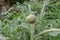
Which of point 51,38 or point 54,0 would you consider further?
point 54,0

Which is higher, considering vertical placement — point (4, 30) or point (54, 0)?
point (54, 0)

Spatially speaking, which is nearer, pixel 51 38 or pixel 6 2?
pixel 51 38

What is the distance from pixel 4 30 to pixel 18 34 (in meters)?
0.08

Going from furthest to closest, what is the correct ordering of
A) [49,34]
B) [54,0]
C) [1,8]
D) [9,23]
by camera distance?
[1,8] → [54,0] → [9,23] → [49,34]

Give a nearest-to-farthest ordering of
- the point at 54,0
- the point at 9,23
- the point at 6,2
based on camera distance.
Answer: the point at 9,23 < the point at 54,0 < the point at 6,2

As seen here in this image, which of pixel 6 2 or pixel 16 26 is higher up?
pixel 6 2

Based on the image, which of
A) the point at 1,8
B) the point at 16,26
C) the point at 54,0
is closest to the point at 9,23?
the point at 16,26

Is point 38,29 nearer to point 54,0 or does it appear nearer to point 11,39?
point 11,39

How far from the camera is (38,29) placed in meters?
0.74

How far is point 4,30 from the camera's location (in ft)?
2.59

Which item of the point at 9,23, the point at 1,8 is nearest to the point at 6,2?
the point at 1,8

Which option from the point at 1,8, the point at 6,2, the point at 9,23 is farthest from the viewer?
the point at 6,2

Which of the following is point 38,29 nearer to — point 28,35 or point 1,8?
point 28,35

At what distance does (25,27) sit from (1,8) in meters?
1.21
